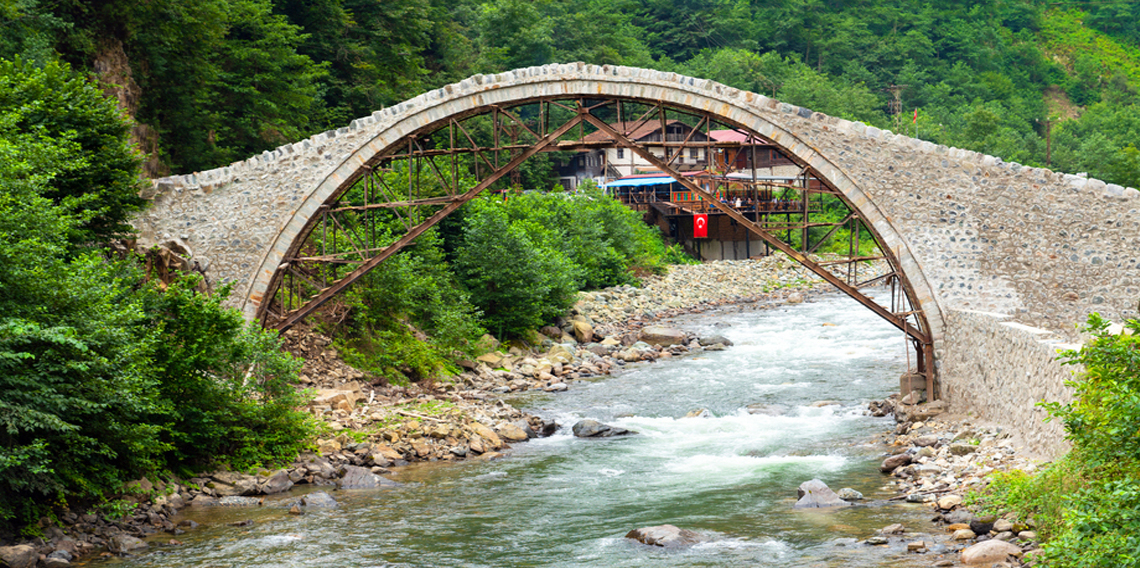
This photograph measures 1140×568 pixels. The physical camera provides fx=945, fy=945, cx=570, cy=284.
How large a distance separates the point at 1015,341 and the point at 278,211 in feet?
39.7

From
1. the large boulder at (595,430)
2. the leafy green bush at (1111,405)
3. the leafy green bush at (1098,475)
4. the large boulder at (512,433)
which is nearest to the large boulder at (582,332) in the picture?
the large boulder at (595,430)

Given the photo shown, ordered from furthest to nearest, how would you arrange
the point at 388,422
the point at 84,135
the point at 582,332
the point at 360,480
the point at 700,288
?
1. the point at 700,288
2. the point at 582,332
3. the point at 388,422
4. the point at 84,135
5. the point at 360,480

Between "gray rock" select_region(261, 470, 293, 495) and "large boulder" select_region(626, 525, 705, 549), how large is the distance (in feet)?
16.8

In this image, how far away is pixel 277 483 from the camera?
1293cm

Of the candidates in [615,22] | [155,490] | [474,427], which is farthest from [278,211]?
[615,22]

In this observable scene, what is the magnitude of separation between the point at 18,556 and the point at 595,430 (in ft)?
30.4

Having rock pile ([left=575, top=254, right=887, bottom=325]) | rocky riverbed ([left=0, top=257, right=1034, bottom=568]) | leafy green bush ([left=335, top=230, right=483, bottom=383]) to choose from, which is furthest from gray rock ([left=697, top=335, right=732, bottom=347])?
leafy green bush ([left=335, top=230, right=483, bottom=383])

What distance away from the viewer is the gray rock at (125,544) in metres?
10.3

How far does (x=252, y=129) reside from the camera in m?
25.1

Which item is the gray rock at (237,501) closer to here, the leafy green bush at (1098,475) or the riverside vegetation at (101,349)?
the riverside vegetation at (101,349)

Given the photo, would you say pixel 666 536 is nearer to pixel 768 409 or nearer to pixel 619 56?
pixel 768 409

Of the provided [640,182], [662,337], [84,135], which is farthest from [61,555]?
[640,182]

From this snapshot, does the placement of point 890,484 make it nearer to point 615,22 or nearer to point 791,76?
point 615,22

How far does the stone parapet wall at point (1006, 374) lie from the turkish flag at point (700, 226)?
3531 cm
